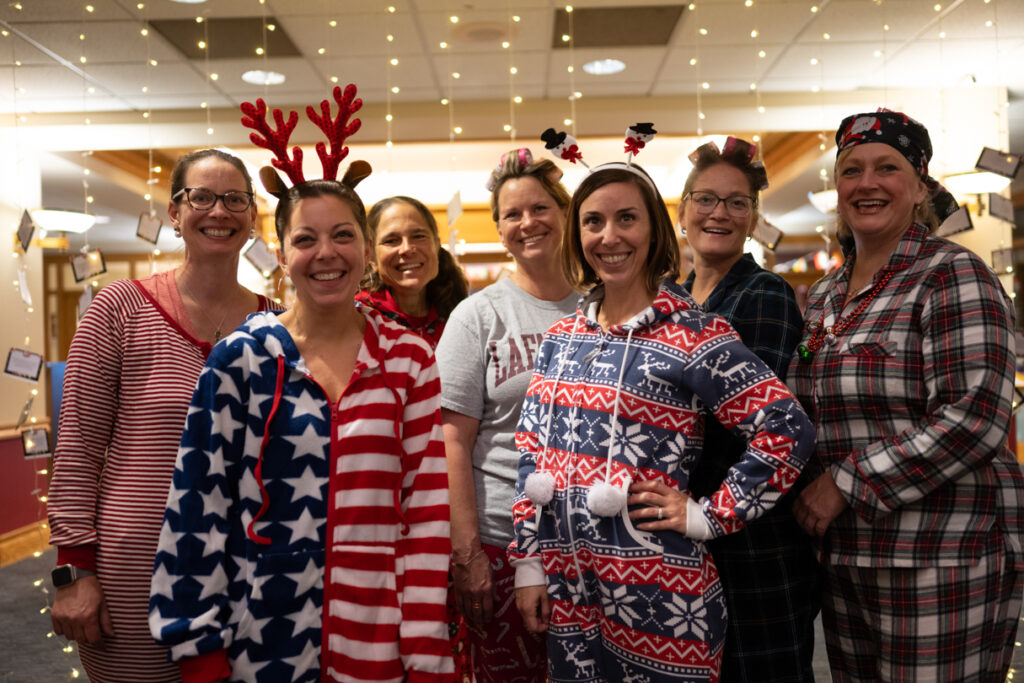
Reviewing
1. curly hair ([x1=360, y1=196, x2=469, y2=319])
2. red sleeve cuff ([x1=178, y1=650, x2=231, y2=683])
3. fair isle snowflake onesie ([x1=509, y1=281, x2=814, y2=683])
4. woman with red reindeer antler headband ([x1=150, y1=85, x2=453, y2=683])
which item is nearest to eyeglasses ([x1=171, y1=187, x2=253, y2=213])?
woman with red reindeer antler headband ([x1=150, y1=85, x2=453, y2=683])

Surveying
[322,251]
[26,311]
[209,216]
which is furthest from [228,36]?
[322,251]

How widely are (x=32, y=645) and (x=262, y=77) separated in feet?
13.4

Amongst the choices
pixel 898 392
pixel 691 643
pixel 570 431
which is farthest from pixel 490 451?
pixel 898 392

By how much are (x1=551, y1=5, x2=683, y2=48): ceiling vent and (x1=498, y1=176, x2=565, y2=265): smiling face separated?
3.28 meters

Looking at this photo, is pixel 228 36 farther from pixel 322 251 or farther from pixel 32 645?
pixel 322 251

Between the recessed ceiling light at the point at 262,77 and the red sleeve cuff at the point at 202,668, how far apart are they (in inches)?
203

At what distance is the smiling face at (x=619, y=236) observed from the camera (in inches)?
64.9

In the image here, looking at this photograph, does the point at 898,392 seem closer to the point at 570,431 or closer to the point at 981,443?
the point at 981,443

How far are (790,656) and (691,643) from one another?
337 millimetres

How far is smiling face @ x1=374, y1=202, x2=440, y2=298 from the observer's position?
2432mm

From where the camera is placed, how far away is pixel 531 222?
2.01 metres

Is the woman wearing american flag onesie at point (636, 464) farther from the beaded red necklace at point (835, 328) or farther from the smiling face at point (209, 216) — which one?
the smiling face at point (209, 216)

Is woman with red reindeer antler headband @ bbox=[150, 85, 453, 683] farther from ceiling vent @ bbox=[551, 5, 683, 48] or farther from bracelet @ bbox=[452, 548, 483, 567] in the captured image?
ceiling vent @ bbox=[551, 5, 683, 48]

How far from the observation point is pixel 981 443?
1.58m
